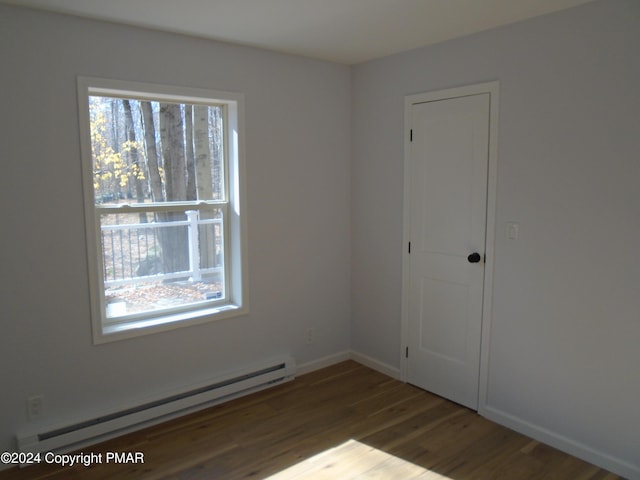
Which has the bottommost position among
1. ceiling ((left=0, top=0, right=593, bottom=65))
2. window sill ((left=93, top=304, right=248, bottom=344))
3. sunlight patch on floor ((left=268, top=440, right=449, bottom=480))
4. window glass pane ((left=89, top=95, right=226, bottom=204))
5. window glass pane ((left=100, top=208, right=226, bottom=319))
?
sunlight patch on floor ((left=268, top=440, right=449, bottom=480))

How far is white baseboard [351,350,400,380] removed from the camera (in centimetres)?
381

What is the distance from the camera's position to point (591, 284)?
257 cm

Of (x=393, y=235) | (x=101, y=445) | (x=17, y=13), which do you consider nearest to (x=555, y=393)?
(x=393, y=235)

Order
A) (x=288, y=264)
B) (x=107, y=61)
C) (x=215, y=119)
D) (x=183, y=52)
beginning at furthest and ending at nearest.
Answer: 1. (x=288, y=264)
2. (x=215, y=119)
3. (x=183, y=52)
4. (x=107, y=61)

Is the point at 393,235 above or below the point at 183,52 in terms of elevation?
below

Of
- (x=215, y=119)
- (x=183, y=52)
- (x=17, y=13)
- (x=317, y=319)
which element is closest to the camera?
(x=17, y=13)

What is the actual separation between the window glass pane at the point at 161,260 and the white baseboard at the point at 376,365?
4.53 feet

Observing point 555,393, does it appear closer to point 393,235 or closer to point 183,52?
point 393,235

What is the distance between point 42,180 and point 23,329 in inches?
33.7

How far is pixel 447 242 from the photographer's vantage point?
332cm

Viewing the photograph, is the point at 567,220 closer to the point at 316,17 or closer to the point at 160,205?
the point at 316,17
